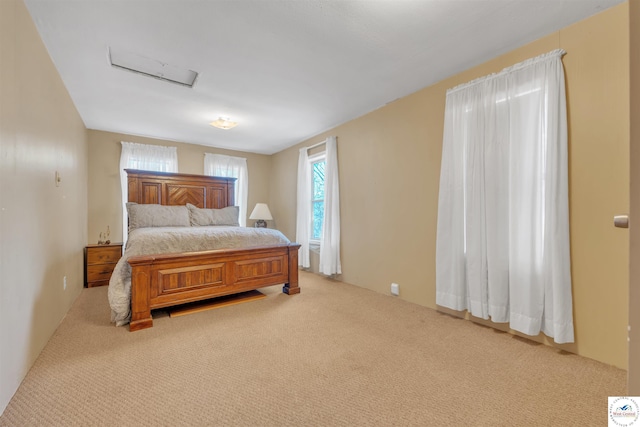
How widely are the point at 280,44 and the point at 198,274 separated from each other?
228cm

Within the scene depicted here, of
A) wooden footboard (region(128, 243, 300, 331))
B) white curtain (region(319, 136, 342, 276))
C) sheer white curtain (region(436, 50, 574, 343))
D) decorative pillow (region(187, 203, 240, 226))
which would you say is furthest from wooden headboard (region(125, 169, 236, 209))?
sheer white curtain (region(436, 50, 574, 343))

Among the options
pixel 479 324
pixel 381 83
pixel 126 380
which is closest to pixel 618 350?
pixel 479 324

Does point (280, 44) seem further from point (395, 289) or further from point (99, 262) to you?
point (99, 262)

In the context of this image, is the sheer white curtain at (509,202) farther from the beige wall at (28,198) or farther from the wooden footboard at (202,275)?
the beige wall at (28,198)

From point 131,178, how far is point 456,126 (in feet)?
15.2

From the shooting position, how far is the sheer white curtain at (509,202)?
79.2 inches

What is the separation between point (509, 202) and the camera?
Answer: 2.26 metres

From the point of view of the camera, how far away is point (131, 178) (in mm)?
4363

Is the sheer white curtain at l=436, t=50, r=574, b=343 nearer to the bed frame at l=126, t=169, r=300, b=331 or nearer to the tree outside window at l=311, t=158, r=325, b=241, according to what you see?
the bed frame at l=126, t=169, r=300, b=331

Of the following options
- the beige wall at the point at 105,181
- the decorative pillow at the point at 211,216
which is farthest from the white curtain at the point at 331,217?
the beige wall at the point at 105,181

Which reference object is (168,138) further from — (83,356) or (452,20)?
(452,20)

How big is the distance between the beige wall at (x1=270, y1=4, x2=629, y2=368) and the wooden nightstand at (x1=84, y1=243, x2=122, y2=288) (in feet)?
10.4

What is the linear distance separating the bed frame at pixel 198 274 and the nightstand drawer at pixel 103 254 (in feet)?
2.82

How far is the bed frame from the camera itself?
2461 millimetres
